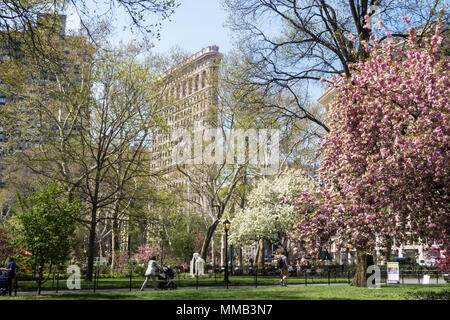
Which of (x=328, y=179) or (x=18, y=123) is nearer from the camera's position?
(x=328, y=179)

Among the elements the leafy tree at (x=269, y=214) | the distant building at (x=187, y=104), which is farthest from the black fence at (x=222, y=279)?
the distant building at (x=187, y=104)

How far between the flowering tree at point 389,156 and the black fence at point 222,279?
21.8ft

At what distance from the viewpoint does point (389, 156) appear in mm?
12047

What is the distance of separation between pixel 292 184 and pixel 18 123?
2412cm

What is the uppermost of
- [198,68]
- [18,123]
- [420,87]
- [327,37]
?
[198,68]

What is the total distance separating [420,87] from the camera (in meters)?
12.6

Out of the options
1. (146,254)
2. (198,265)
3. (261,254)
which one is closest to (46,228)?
(198,265)

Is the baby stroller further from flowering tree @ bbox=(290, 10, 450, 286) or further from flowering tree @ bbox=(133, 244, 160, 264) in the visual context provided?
flowering tree @ bbox=(133, 244, 160, 264)

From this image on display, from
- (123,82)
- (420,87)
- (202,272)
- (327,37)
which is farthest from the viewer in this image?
(202,272)

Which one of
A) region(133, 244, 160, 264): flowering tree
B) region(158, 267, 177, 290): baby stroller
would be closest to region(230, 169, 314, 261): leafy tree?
region(133, 244, 160, 264): flowering tree

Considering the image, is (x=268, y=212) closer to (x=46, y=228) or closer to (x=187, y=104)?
(x=187, y=104)
